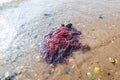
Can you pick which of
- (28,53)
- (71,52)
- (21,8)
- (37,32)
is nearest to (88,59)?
(71,52)

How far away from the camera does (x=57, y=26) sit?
498 cm

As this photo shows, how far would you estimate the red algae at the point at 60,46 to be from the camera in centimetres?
396

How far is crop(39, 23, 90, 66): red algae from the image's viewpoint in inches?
156

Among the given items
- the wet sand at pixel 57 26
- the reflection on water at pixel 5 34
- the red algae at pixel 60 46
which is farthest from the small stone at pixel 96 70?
the reflection on water at pixel 5 34

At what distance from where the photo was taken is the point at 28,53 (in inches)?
170

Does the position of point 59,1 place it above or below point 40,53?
above

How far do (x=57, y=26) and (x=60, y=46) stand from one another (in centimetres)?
103

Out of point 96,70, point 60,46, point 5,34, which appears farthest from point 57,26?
point 96,70

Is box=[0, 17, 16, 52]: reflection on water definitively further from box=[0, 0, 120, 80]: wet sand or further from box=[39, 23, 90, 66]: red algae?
box=[39, 23, 90, 66]: red algae

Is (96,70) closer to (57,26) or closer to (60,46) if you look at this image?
(60,46)

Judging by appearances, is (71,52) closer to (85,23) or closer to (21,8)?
(85,23)

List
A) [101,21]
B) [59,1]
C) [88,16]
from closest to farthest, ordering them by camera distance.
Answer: [101,21] < [88,16] < [59,1]

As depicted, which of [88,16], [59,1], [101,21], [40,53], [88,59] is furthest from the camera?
[59,1]

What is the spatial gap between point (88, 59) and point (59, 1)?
3.19 m
